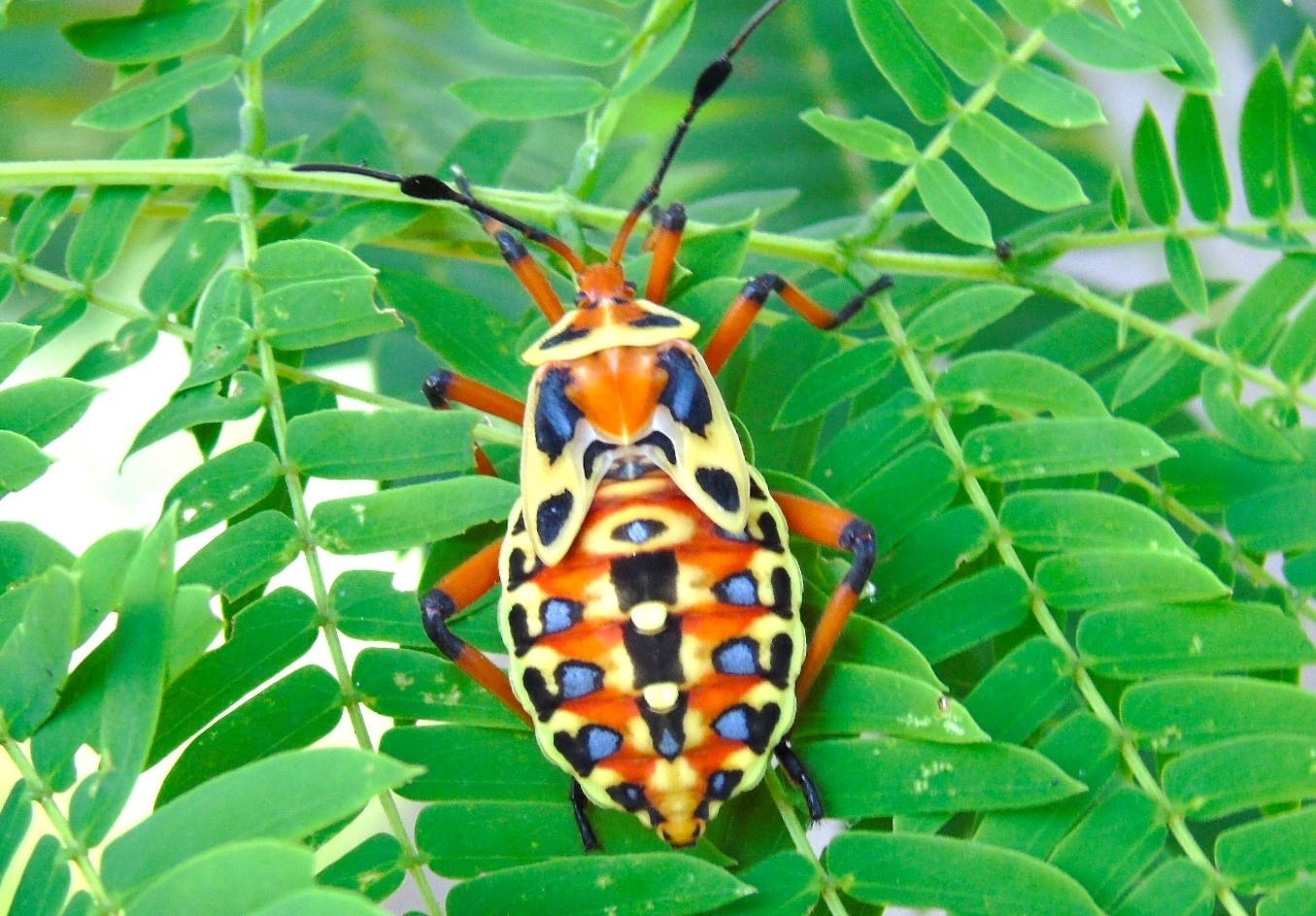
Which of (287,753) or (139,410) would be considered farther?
(139,410)

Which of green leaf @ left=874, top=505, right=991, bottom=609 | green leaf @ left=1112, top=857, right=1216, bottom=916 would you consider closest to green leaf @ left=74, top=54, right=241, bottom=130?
green leaf @ left=874, top=505, right=991, bottom=609

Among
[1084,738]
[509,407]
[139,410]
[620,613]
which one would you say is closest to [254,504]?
[509,407]

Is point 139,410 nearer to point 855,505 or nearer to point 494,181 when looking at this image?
point 494,181

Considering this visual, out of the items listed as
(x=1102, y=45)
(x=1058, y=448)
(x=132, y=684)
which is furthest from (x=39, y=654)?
(x=1102, y=45)

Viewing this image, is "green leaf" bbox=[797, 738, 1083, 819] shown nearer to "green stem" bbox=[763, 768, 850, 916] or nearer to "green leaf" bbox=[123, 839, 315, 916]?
"green stem" bbox=[763, 768, 850, 916]

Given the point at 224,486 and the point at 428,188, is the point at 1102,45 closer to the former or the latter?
the point at 428,188
